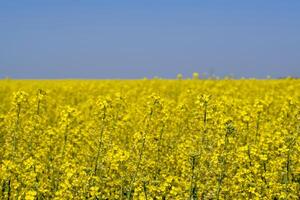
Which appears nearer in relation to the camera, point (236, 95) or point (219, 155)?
point (219, 155)

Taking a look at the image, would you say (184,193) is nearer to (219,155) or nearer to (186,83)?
(219,155)

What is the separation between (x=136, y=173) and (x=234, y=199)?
127cm

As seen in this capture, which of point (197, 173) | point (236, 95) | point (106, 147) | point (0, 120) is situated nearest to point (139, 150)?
point (106, 147)

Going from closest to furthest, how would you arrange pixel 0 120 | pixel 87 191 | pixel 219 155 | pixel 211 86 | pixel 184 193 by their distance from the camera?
pixel 87 191, pixel 184 193, pixel 219 155, pixel 0 120, pixel 211 86

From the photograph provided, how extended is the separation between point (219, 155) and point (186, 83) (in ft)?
45.1

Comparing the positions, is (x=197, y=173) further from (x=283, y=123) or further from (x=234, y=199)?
(x=283, y=123)

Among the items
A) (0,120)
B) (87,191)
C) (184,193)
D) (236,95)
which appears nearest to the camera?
(87,191)

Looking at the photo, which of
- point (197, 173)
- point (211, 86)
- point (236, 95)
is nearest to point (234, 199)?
point (197, 173)

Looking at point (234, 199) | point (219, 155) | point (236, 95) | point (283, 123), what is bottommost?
point (234, 199)

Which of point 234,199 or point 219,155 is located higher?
point 219,155

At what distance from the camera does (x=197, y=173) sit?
6.60 meters

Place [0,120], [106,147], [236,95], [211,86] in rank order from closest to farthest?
[106,147] → [0,120] → [236,95] → [211,86]

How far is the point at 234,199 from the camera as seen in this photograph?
6.30 metres

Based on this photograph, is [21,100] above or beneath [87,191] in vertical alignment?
above
